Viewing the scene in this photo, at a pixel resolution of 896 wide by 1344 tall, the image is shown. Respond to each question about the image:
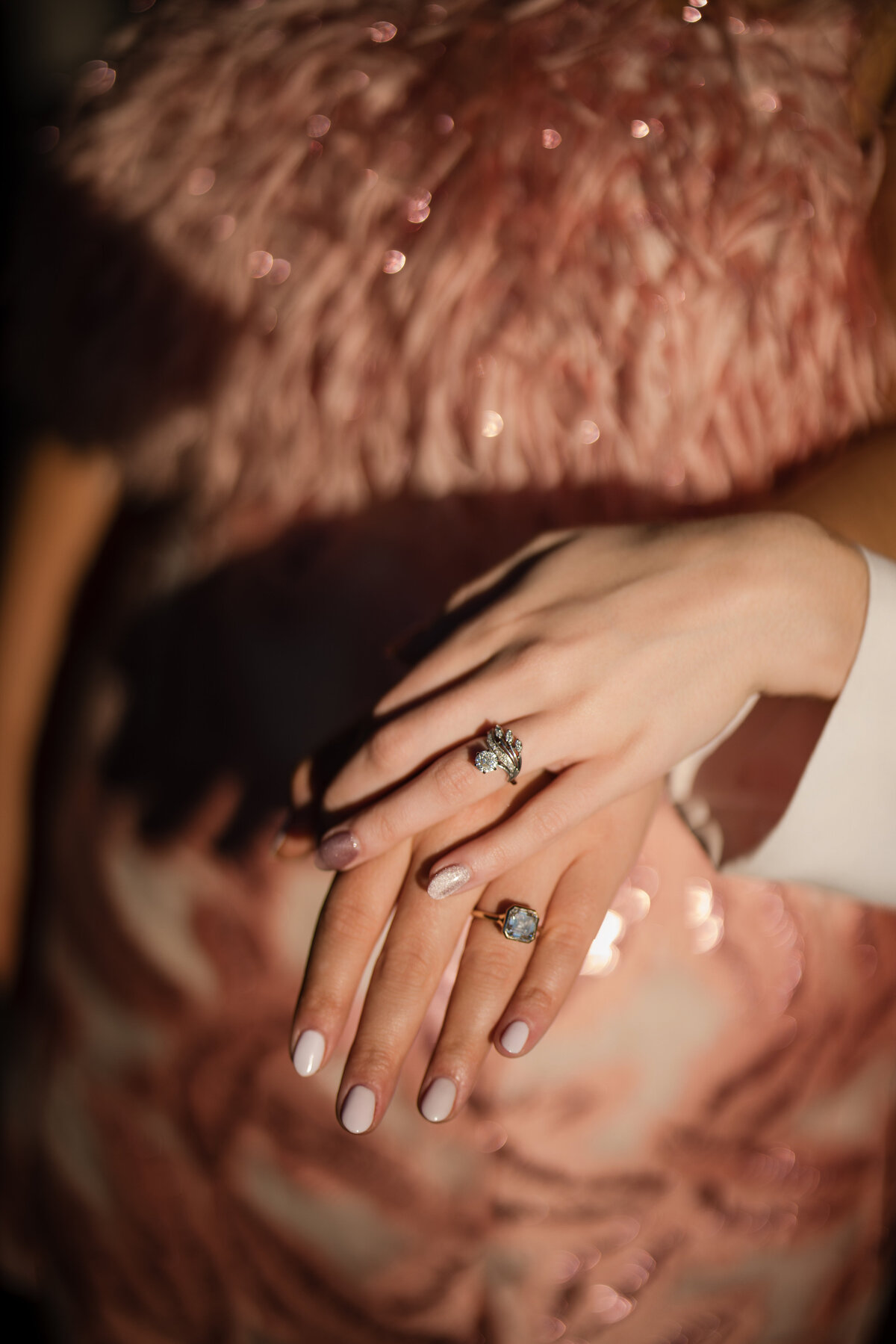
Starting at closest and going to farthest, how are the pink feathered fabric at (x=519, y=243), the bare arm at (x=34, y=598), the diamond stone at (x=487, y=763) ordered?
1. the diamond stone at (x=487, y=763)
2. the pink feathered fabric at (x=519, y=243)
3. the bare arm at (x=34, y=598)

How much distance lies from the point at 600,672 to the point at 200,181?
423 mm

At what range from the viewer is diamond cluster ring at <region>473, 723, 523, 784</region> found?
0.40 meters

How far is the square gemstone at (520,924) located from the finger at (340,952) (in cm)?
5

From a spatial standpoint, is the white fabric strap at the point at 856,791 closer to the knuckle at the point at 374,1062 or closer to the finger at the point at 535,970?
the finger at the point at 535,970

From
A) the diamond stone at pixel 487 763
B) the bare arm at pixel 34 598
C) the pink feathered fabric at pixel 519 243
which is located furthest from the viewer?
the bare arm at pixel 34 598

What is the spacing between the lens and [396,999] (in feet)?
1.37

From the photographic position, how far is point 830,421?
0.58 meters

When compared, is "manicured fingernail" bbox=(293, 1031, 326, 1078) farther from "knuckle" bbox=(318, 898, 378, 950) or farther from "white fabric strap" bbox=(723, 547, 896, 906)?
"white fabric strap" bbox=(723, 547, 896, 906)

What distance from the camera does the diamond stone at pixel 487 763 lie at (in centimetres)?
40

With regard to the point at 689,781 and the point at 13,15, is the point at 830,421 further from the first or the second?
the point at 13,15

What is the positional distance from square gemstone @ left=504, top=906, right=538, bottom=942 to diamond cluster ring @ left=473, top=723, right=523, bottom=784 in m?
0.07

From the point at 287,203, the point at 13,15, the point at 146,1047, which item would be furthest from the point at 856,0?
the point at 13,15

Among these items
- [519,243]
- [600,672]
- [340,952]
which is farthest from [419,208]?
[340,952]

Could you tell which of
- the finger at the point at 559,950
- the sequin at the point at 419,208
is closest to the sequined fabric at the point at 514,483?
the sequin at the point at 419,208
